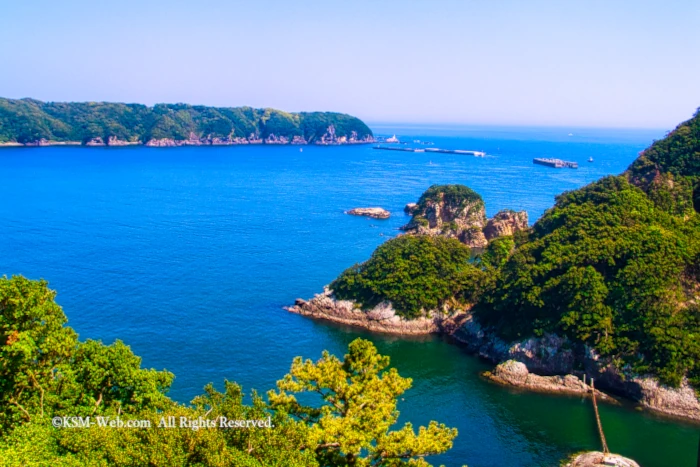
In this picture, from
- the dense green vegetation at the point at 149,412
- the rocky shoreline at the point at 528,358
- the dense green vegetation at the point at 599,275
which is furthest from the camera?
the dense green vegetation at the point at 599,275

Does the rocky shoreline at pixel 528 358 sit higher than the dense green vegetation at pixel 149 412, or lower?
lower

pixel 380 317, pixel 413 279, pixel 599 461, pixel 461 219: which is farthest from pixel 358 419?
pixel 461 219

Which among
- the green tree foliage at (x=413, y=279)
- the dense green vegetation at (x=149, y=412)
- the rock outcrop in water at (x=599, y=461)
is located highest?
the dense green vegetation at (x=149, y=412)

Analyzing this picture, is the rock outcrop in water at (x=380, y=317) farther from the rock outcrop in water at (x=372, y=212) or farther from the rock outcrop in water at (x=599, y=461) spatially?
the rock outcrop in water at (x=372, y=212)

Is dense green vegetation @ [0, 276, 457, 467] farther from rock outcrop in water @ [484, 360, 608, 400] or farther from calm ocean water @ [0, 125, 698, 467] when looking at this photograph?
rock outcrop in water @ [484, 360, 608, 400]

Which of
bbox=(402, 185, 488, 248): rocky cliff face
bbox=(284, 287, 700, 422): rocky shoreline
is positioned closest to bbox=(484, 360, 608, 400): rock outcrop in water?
bbox=(284, 287, 700, 422): rocky shoreline

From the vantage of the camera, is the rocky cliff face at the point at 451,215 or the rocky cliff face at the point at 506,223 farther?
the rocky cliff face at the point at 451,215

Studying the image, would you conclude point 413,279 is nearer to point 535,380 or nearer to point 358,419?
point 535,380

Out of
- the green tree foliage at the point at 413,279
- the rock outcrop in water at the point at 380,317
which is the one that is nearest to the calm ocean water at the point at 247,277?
the rock outcrop in water at the point at 380,317
